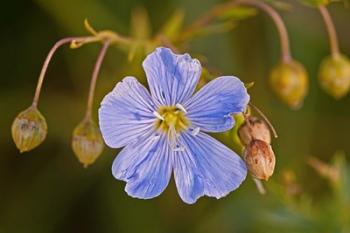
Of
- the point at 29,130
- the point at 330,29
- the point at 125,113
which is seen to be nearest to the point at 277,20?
the point at 330,29

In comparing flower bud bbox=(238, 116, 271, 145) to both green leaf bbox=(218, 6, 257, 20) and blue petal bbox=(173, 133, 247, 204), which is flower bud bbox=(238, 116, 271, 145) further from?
green leaf bbox=(218, 6, 257, 20)

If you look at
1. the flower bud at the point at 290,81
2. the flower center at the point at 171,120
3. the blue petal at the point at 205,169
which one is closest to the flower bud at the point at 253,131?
the blue petal at the point at 205,169

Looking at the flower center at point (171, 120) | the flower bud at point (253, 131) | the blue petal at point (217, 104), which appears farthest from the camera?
the flower center at point (171, 120)

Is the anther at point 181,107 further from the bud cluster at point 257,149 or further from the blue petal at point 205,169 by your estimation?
the bud cluster at point 257,149

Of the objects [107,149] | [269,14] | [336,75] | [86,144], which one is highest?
[86,144]

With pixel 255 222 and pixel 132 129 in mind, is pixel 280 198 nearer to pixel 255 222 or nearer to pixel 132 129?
pixel 255 222

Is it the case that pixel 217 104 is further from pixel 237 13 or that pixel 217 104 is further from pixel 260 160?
pixel 237 13

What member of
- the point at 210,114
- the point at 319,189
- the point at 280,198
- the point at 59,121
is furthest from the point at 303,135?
the point at 210,114
